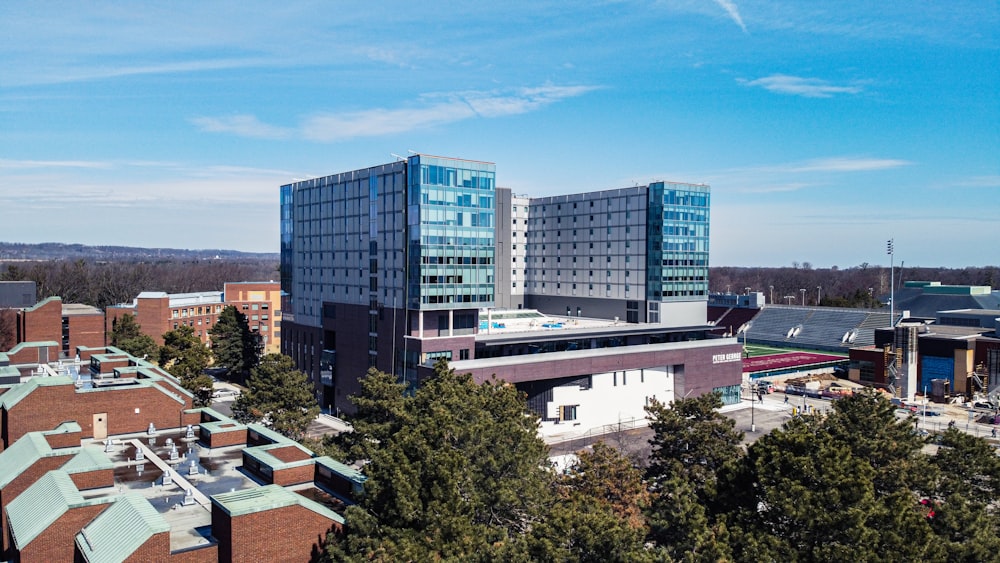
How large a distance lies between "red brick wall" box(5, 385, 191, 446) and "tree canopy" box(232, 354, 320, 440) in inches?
515

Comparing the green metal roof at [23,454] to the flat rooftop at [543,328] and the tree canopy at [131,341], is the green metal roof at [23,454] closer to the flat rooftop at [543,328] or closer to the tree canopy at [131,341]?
the flat rooftop at [543,328]

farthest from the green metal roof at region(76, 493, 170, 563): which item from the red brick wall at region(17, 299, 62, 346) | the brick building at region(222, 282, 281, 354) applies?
the brick building at region(222, 282, 281, 354)

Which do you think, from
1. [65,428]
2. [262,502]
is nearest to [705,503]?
[262,502]

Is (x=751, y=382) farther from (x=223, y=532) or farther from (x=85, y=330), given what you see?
(x=223, y=532)

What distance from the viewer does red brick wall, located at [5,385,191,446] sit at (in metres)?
40.8

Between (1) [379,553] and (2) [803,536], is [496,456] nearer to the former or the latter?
(1) [379,553]

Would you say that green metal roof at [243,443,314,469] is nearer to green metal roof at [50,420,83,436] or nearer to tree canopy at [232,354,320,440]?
green metal roof at [50,420,83,436]

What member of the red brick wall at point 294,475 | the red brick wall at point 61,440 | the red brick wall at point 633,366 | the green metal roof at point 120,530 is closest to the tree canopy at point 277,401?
the red brick wall at point 633,366

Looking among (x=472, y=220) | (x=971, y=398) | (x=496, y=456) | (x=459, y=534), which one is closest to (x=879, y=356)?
(x=971, y=398)

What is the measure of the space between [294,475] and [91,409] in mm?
17224

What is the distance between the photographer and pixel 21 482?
32.2 metres

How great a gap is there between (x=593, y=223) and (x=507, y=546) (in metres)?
74.6

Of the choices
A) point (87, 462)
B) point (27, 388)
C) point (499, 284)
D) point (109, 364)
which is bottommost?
point (87, 462)

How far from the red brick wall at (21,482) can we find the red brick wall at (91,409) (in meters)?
9.75
